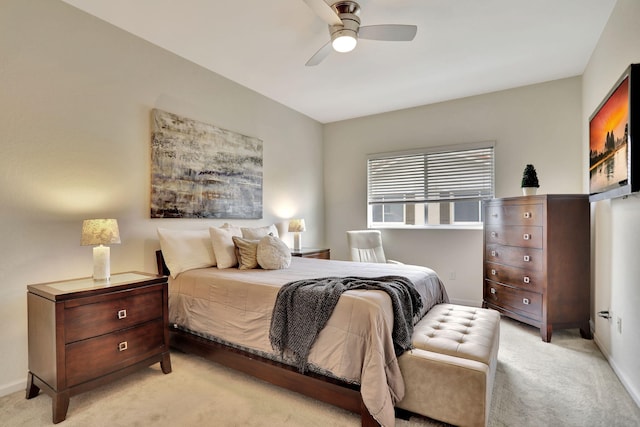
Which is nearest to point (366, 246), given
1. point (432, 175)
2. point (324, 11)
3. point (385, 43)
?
point (432, 175)

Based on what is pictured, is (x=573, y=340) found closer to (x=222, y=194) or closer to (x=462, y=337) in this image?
(x=462, y=337)

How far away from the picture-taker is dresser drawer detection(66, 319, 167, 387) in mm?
1941

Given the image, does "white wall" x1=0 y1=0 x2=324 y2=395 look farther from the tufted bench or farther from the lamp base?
the tufted bench

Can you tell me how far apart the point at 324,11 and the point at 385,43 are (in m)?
1.06

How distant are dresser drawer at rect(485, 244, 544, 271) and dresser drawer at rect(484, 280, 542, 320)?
0.27 metres

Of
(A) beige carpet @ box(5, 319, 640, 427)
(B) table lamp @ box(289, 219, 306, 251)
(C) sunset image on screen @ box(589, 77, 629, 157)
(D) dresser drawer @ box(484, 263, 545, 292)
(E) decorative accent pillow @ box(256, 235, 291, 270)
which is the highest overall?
(C) sunset image on screen @ box(589, 77, 629, 157)

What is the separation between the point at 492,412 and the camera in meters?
1.93

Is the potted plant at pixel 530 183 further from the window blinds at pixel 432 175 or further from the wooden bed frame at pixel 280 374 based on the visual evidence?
the wooden bed frame at pixel 280 374

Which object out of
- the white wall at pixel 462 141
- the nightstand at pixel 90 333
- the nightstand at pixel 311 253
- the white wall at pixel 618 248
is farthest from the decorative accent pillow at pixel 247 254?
the white wall at pixel 618 248

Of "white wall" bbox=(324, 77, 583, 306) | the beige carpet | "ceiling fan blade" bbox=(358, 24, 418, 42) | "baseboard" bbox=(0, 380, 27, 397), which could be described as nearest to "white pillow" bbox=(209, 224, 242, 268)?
the beige carpet

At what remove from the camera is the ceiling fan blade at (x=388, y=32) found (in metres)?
Answer: 2.28

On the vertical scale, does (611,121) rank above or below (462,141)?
below

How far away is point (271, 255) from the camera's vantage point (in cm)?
289

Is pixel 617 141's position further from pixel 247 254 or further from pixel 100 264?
pixel 100 264
